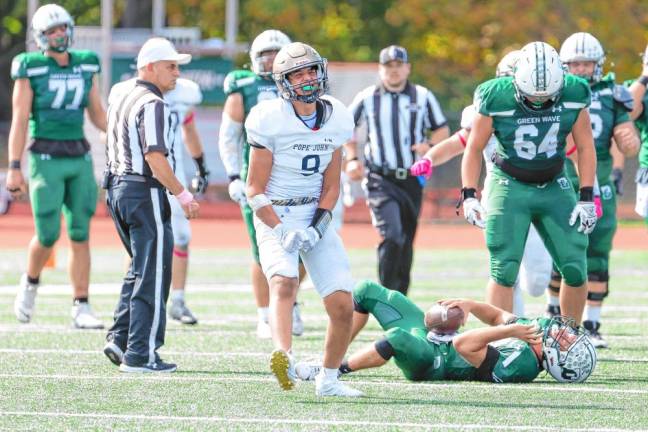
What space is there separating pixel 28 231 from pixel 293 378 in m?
15.2

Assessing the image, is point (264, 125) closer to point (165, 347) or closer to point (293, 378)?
point (293, 378)

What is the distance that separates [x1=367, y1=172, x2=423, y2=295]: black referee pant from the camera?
32.3 feet

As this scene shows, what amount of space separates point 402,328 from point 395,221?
2744 millimetres

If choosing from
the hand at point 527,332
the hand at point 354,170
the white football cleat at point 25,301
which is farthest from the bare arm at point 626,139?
the white football cleat at point 25,301

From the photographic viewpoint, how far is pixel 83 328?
9.45 metres

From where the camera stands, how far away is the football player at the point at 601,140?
8.70m

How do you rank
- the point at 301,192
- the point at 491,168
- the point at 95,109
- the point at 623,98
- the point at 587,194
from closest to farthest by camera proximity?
the point at 301,192
the point at 587,194
the point at 491,168
the point at 623,98
the point at 95,109

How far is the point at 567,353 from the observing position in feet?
22.9

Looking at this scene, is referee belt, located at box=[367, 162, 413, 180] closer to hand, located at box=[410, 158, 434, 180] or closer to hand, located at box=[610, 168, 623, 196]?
hand, located at box=[610, 168, 623, 196]

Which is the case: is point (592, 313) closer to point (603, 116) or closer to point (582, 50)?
point (603, 116)

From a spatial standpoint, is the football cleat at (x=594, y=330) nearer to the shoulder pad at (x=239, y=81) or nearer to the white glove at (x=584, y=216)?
the white glove at (x=584, y=216)

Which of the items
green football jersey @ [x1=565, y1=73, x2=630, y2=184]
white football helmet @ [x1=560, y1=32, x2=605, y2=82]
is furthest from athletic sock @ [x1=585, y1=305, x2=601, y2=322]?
white football helmet @ [x1=560, y1=32, x2=605, y2=82]

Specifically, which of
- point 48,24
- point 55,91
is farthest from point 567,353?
point 48,24

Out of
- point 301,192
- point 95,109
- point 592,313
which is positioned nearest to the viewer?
point 301,192
